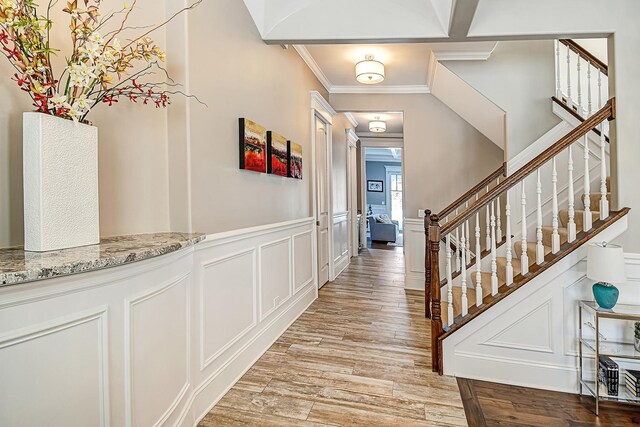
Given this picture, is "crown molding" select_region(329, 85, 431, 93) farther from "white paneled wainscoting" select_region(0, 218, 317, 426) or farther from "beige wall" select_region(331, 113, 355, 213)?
"white paneled wainscoting" select_region(0, 218, 317, 426)

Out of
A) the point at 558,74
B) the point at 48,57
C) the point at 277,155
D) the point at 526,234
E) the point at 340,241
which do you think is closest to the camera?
the point at 48,57

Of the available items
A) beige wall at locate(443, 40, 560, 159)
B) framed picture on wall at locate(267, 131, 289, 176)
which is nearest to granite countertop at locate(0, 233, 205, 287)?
framed picture on wall at locate(267, 131, 289, 176)

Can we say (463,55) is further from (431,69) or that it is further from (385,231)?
(385,231)

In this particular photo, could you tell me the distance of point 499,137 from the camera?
4.13 metres

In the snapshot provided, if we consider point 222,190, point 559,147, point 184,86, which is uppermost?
point 184,86

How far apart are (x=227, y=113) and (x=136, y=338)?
1448mm

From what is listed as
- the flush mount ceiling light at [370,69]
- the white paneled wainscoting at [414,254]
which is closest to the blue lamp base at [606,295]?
the white paneled wainscoting at [414,254]

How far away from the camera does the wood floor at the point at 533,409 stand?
1823mm

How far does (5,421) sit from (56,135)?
82 cm

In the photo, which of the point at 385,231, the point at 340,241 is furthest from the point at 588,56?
the point at 385,231

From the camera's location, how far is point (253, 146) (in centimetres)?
242

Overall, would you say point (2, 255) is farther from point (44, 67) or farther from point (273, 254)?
point (273, 254)

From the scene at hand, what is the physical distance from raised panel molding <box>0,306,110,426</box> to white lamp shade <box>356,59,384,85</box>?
3433 mm

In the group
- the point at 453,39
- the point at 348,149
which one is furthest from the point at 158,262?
the point at 348,149
